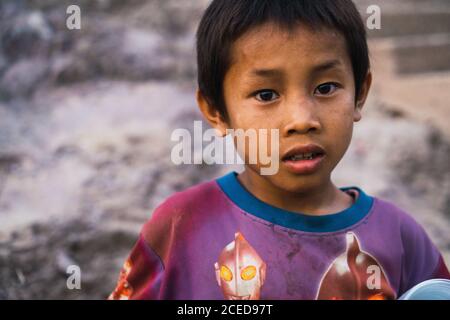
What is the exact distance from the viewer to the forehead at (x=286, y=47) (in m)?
1.53

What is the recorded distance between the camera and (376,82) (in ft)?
12.7

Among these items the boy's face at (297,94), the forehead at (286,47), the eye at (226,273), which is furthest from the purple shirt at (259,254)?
the forehead at (286,47)

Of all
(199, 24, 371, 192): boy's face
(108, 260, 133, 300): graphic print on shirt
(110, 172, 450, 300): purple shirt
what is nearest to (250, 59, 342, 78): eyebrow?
(199, 24, 371, 192): boy's face

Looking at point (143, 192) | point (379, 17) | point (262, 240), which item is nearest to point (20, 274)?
point (143, 192)

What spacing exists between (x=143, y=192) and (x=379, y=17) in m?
1.92

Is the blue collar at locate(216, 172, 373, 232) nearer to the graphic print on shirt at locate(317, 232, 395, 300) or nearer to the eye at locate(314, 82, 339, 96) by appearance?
the graphic print on shirt at locate(317, 232, 395, 300)

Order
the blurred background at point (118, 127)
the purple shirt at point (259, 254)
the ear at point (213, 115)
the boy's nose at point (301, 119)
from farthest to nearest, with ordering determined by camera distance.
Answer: the blurred background at point (118, 127) < the ear at point (213, 115) < the purple shirt at point (259, 254) < the boy's nose at point (301, 119)

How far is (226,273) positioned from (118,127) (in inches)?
72.5

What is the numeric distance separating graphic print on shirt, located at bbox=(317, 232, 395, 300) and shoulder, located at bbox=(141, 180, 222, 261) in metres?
0.34

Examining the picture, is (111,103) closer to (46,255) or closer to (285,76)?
(46,255)

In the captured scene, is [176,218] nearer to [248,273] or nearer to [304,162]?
[248,273]

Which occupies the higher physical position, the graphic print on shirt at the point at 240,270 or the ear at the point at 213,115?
the ear at the point at 213,115

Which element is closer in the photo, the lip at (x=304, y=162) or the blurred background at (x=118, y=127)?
the lip at (x=304, y=162)

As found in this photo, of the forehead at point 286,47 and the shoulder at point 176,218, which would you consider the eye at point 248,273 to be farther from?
the forehead at point 286,47
